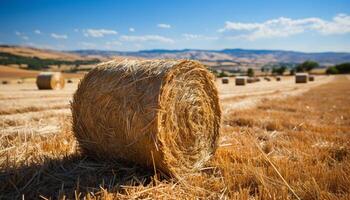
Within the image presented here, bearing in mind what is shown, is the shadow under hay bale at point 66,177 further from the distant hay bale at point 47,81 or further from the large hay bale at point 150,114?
the distant hay bale at point 47,81

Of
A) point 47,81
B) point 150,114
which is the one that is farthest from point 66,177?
point 47,81

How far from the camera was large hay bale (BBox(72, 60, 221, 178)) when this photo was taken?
4660mm

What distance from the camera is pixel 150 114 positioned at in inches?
181

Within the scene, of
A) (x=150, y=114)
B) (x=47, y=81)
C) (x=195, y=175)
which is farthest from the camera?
(x=47, y=81)

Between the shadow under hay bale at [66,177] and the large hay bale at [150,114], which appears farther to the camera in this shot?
the large hay bale at [150,114]

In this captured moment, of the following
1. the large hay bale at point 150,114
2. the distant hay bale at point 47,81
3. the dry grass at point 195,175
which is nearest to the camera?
the dry grass at point 195,175

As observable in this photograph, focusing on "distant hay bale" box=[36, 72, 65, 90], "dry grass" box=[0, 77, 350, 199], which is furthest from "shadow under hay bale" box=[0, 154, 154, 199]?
"distant hay bale" box=[36, 72, 65, 90]

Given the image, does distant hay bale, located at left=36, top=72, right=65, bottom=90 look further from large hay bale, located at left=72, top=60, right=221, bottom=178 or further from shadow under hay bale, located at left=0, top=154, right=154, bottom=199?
shadow under hay bale, located at left=0, top=154, right=154, bottom=199

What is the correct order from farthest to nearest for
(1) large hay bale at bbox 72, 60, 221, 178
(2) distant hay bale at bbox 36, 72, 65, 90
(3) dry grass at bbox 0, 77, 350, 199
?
(2) distant hay bale at bbox 36, 72, 65, 90 → (1) large hay bale at bbox 72, 60, 221, 178 → (3) dry grass at bbox 0, 77, 350, 199

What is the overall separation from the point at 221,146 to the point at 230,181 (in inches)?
80.2

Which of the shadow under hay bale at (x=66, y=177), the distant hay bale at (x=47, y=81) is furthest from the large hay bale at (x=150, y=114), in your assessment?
the distant hay bale at (x=47, y=81)

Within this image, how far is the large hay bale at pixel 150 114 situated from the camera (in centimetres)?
466

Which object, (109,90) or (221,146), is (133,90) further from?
(221,146)

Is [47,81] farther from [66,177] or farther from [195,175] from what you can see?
[195,175]
